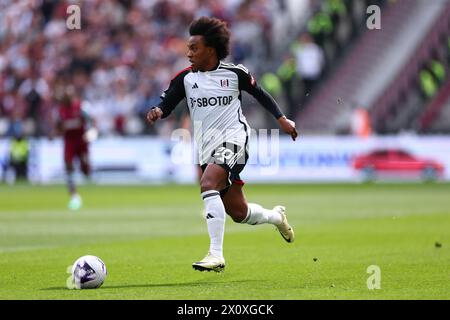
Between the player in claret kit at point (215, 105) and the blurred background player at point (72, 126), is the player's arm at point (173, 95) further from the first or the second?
the blurred background player at point (72, 126)

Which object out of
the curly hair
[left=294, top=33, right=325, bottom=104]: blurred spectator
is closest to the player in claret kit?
the curly hair

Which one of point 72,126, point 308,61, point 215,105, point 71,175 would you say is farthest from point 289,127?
point 308,61

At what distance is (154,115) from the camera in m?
10.1

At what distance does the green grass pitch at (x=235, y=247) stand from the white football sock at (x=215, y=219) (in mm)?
294

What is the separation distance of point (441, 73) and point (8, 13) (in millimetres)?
13354

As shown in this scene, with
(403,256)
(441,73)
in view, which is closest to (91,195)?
(441,73)

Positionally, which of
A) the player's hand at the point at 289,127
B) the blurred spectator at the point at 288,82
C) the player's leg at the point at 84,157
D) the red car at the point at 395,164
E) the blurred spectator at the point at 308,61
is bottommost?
the player's hand at the point at 289,127

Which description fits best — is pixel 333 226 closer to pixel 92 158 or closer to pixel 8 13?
pixel 92 158

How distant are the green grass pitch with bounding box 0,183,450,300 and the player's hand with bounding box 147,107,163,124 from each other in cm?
142

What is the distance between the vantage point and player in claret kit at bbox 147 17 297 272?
33.5ft

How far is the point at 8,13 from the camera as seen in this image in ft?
114

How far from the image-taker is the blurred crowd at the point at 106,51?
33.1m

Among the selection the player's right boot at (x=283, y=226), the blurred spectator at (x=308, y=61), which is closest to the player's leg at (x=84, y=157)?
the blurred spectator at (x=308, y=61)
